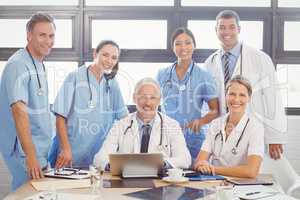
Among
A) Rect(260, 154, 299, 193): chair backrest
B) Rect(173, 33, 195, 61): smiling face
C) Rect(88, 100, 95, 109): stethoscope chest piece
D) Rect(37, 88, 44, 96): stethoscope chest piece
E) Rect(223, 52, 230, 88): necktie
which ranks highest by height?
Rect(173, 33, 195, 61): smiling face

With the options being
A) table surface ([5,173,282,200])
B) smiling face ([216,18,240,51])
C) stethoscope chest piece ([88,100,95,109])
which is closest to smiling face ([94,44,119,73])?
stethoscope chest piece ([88,100,95,109])

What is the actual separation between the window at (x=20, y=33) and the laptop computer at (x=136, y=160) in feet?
6.34

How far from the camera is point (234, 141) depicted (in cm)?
261

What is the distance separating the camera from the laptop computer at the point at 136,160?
231 centimetres

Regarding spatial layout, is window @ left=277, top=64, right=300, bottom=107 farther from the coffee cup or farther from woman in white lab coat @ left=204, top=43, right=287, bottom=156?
the coffee cup

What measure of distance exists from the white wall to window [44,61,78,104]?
2.69 feet

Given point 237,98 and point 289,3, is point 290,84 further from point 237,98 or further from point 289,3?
point 237,98

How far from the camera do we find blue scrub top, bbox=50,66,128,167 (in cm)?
297

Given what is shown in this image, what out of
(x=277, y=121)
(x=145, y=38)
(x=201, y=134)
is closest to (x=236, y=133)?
(x=201, y=134)

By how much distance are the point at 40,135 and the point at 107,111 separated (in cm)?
51

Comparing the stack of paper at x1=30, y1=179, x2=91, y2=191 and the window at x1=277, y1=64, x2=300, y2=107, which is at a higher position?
the window at x1=277, y1=64, x2=300, y2=107

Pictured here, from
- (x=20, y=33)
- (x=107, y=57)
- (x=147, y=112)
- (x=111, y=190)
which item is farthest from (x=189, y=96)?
(x=20, y=33)

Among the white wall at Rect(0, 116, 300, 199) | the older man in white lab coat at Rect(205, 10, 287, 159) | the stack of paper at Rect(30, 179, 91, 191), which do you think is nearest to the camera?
the stack of paper at Rect(30, 179, 91, 191)

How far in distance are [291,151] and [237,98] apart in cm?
152
